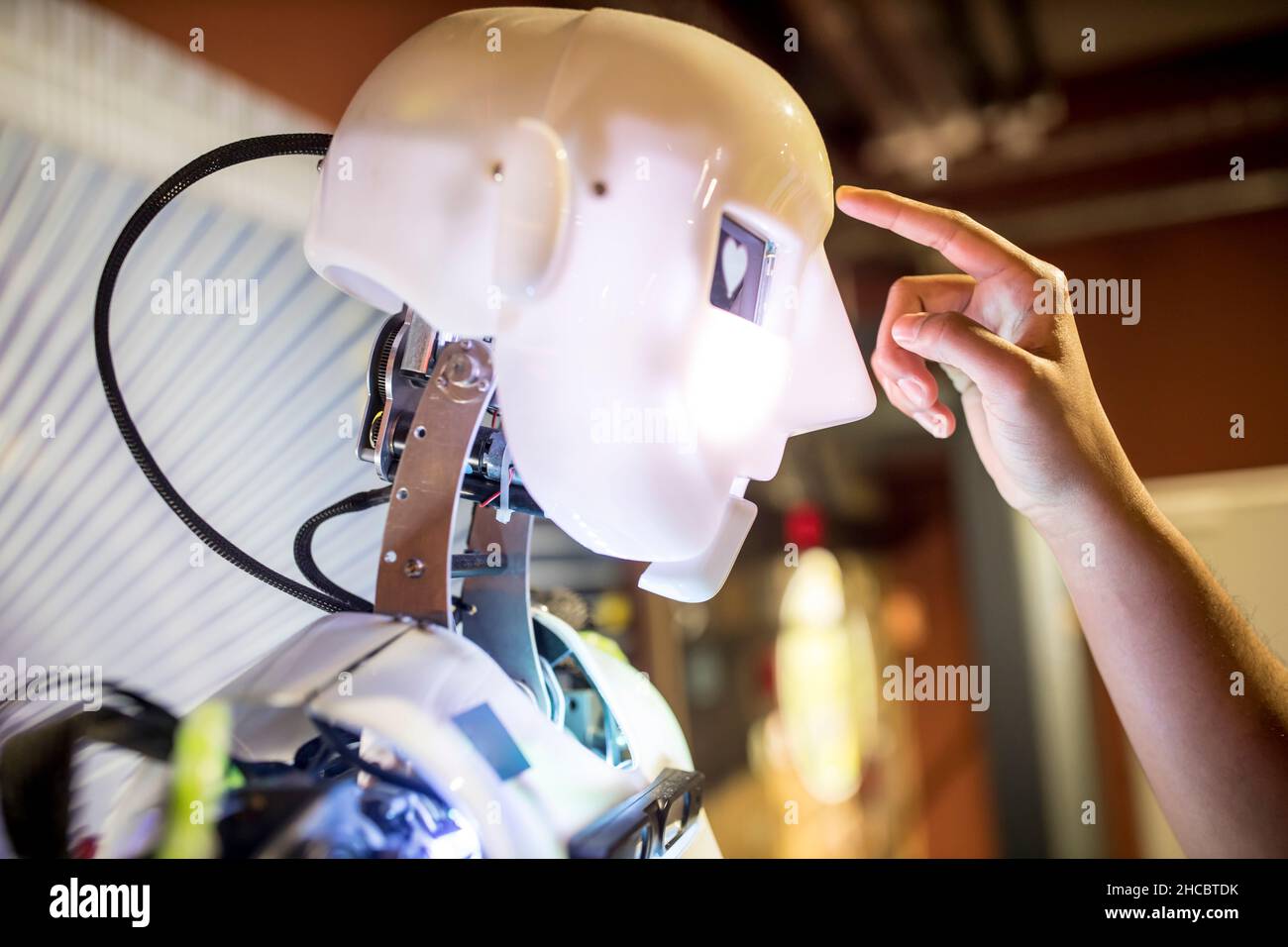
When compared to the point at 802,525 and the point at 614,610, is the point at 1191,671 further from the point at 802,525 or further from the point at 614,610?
the point at 802,525

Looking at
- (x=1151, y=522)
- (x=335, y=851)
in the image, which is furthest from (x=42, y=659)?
(x=1151, y=522)

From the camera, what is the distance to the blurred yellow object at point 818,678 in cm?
388

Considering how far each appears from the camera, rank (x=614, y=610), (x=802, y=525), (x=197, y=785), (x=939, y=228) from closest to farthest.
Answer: (x=197, y=785) → (x=939, y=228) → (x=614, y=610) → (x=802, y=525)

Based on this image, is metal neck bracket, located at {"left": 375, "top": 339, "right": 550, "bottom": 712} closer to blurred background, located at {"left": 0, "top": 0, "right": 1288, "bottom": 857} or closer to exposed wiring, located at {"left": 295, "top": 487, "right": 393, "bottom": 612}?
exposed wiring, located at {"left": 295, "top": 487, "right": 393, "bottom": 612}

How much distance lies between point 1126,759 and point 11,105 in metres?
3.60

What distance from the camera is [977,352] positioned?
707mm

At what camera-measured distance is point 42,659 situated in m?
0.87

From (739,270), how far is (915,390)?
29cm

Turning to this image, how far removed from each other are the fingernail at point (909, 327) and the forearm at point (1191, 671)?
223mm

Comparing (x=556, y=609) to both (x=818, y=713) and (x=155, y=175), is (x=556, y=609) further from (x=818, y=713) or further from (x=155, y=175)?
(x=818, y=713)

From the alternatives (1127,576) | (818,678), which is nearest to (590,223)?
(1127,576)

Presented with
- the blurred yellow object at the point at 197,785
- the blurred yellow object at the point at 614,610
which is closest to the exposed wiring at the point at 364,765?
the blurred yellow object at the point at 197,785

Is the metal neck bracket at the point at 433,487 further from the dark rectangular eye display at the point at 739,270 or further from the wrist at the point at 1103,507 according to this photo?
the wrist at the point at 1103,507

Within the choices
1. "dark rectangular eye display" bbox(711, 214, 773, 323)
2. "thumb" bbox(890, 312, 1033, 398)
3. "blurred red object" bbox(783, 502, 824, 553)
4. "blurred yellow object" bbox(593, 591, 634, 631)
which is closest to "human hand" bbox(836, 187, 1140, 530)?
"thumb" bbox(890, 312, 1033, 398)
